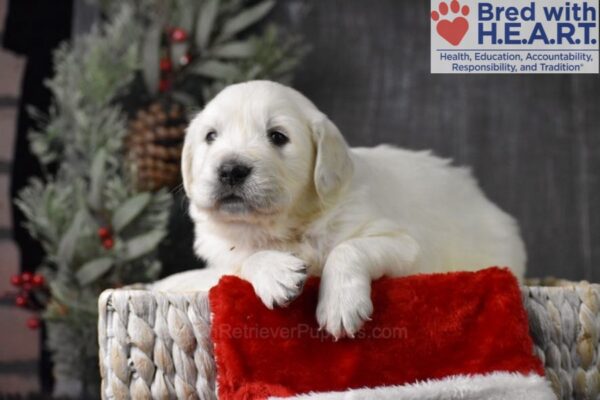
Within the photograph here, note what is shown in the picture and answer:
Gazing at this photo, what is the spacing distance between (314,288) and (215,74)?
58.6 inches

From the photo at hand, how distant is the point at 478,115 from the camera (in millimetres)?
3070

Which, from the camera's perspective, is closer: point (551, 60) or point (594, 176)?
point (551, 60)

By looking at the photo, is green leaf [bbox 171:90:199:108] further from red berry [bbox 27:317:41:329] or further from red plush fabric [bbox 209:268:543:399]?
red plush fabric [bbox 209:268:543:399]

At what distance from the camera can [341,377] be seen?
1.19 meters

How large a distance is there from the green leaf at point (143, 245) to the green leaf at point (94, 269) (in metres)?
0.07

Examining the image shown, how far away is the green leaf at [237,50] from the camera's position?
2.65 m

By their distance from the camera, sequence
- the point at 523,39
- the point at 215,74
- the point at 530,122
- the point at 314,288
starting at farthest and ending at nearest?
the point at 530,122, the point at 215,74, the point at 523,39, the point at 314,288

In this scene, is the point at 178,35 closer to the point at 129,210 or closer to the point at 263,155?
the point at 129,210

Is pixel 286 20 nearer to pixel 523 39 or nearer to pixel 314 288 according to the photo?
pixel 523 39

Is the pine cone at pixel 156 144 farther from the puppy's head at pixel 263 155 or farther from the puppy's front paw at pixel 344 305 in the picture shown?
the puppy's front paw at pixel 344 305

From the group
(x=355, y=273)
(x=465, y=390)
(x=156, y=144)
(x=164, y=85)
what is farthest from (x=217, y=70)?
(x=465, y=390)

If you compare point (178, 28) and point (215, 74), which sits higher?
point (178, 28)

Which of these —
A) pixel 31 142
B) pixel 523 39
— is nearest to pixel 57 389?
pixel 31 142

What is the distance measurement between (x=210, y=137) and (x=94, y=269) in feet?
3.12
